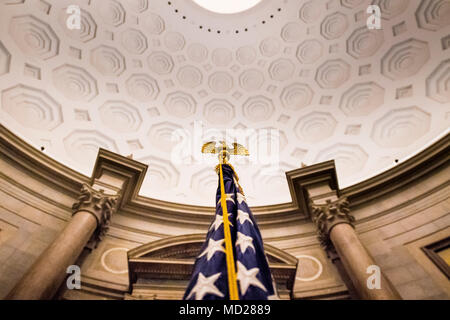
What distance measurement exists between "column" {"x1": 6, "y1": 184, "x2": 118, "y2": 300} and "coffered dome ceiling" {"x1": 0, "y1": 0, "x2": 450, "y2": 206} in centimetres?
419

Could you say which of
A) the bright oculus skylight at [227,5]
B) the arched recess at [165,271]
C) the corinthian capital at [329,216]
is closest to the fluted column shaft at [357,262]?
the corinthian capital at [329,216]

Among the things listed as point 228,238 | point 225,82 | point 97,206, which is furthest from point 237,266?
point 225,82

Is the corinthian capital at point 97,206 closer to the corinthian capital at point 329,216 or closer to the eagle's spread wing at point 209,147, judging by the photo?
the eagle's spread wing at point 209,147

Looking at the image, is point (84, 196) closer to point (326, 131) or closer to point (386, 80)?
point (326, 131)

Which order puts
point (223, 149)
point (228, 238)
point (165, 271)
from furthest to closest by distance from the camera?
1. point (223, 149)
2. point (165, 271)
3. point (228, 238)

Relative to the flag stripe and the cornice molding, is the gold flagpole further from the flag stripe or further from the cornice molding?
the cornice molding

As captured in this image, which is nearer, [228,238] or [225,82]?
[228,238]

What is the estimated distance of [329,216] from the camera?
24.8 ft

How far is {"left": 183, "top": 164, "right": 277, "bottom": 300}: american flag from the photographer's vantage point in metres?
3.19

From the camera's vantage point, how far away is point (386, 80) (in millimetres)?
13477

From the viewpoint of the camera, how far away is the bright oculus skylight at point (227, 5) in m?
16.0

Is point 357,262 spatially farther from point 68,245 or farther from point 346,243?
point 68,245

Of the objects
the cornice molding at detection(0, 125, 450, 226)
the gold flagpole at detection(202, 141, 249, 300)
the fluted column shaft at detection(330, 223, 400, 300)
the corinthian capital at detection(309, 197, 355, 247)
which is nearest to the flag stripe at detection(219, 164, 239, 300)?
the gold flagpole at detection(202, 141, 249, 300)

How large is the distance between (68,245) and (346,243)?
6114 mm
